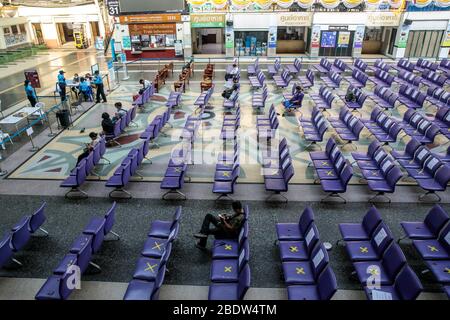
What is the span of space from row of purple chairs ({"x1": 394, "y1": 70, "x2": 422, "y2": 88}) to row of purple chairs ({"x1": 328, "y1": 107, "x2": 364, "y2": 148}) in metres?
6.82

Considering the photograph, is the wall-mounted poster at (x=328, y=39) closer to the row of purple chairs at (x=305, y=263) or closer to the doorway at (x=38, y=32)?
the row of purple chairs at (x=305, y=263)

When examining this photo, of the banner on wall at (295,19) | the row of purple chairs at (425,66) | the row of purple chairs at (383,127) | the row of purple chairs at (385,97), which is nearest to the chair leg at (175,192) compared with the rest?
the row of purple chairs at (383,127)

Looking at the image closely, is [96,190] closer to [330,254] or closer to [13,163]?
[13,163]

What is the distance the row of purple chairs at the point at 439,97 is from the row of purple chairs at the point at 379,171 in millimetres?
6244

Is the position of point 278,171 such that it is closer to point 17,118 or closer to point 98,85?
point 17,118

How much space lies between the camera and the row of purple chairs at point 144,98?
46.6 ft

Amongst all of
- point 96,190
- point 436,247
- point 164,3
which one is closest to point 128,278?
point 96,190

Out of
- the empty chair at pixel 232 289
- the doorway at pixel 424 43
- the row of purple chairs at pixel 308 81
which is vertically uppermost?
the doorway at pixel 424 43

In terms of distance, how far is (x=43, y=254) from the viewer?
21.9ft

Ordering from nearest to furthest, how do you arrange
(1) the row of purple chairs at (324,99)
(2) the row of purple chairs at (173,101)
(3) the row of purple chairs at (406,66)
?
1. (1) the row of purple chairs at (324,99)
2. (2) the row of purple chairs at (173,101)
3. (3) the row of purple chairs at (406,66)

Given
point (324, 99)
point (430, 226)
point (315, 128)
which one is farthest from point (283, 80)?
point (430, 226)
